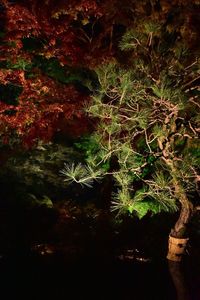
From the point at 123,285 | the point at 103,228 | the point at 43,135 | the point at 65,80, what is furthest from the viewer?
the point at 65,80

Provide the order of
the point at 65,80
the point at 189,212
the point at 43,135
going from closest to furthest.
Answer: the point at 189,212 < the point at 43,135 < the point at 65,80

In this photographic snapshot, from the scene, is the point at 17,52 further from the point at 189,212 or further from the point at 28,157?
the point at 189,212

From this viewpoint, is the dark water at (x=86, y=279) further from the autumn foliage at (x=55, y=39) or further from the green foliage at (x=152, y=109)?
the autumn foliage at (x=55, y=39)

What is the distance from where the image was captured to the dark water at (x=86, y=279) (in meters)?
5.46

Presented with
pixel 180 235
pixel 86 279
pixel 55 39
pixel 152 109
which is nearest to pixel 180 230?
pixel 180 235

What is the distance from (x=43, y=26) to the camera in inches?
273

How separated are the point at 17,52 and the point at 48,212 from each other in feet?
10.4

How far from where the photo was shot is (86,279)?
5840 mm

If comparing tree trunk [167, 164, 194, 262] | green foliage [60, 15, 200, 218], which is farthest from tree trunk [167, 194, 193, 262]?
green foliage [60, 15, 200, 218]

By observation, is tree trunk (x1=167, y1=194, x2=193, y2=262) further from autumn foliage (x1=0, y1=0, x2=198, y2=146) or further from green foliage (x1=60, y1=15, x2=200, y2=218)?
autumn foliage (x1=0, y1=0, x2=198, y2=146)

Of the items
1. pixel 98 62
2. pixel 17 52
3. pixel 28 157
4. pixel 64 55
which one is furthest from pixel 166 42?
pixel 28 157

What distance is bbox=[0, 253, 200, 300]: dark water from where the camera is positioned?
546 centimetres

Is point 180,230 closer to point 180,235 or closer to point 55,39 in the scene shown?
point 180,235

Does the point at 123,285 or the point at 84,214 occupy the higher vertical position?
the point at 84,214
